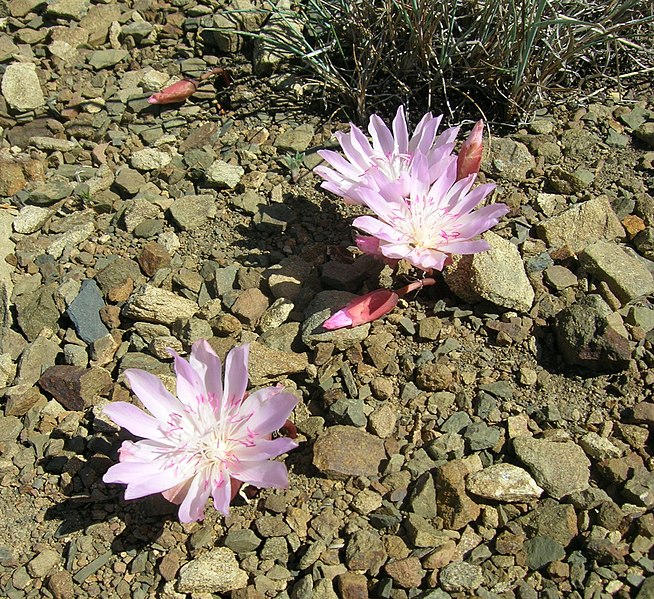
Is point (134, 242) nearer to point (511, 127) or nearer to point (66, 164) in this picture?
point (66, 164)

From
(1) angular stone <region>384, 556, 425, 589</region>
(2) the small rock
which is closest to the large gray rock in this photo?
(2) the small rock

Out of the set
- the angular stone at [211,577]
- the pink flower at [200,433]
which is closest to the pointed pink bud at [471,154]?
the pink flower at [200,433]

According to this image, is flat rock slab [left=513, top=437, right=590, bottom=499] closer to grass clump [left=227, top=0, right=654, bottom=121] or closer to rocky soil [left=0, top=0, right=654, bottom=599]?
rocky soil [left=0, top=0, right=654, bottom=599]

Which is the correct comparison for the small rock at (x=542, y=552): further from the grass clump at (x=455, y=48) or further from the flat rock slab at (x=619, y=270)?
the grass clump at (x=455, y=48)

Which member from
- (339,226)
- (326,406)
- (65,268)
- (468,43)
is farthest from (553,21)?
(65,268)

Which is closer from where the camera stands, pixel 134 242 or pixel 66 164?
pixel 134 242
